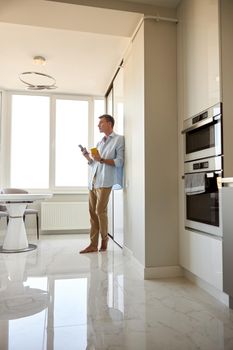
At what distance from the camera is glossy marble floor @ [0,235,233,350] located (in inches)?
55.4

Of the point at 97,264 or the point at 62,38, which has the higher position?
the point at 62,38

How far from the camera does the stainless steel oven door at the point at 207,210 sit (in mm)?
1897

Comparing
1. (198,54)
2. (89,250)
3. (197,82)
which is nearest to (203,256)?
(197,82)

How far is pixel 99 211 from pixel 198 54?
6.56ft

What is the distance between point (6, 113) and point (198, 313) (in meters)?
4.42

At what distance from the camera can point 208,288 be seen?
2061 mm

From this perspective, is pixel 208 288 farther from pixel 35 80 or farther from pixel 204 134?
pixel 35 80

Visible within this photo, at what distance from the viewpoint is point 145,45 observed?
2.52m

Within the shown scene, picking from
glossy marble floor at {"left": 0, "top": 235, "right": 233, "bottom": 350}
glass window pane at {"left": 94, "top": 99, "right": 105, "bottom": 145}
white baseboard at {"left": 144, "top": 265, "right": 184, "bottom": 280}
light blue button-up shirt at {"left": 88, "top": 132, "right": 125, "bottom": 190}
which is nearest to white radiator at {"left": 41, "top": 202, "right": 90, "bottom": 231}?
glass window pane at {"left": 94, "top": 99, "right": 105, "bottom": 145}

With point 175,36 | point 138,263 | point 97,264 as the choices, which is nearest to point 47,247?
point 97,264

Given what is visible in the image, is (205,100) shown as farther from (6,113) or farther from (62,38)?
(6,113)

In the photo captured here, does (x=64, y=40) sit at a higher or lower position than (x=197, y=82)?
higher

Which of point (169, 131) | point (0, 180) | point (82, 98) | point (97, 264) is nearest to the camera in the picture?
point (169, 131)

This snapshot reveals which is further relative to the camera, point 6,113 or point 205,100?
point 6,113
